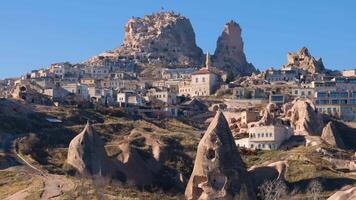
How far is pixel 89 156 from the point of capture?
218ft

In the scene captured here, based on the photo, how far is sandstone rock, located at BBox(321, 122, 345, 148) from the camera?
88.9 metres

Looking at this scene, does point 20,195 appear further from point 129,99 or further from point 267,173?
point 129,99

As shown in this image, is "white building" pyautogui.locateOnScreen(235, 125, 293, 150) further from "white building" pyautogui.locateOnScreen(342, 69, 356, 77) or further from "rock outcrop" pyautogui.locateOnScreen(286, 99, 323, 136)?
Answer: "white building" pyautogui.locateOnScreen(342, 69, 356, 77)

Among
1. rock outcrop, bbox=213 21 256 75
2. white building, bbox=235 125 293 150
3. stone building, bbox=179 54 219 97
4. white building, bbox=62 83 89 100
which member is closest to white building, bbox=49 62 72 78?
stone building, bbox=179 54 219 97

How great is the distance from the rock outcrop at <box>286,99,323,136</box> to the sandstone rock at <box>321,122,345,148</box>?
154 centimetres

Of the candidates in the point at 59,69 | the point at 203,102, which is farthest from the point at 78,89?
the point at 59,69

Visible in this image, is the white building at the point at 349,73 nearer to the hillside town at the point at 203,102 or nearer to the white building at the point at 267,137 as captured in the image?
the hillside town at the point at 203,102

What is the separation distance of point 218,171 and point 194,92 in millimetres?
72993

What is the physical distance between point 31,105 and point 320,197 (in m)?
45.5

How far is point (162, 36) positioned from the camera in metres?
190

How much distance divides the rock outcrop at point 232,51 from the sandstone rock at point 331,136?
8894cm

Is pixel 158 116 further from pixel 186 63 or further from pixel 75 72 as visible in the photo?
pixel 186 63

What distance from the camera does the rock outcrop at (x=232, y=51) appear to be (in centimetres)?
18150

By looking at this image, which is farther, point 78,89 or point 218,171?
point 78,89
